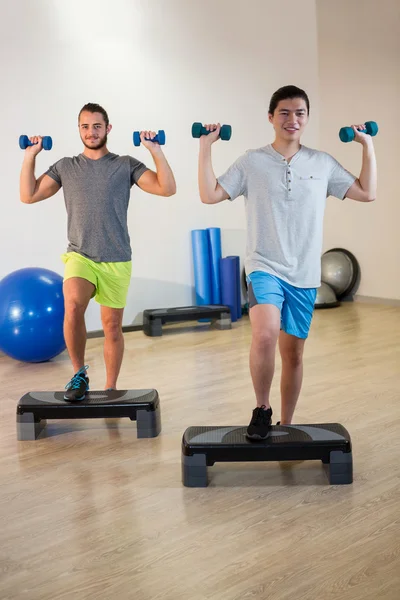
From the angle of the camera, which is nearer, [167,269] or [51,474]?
[51,474]

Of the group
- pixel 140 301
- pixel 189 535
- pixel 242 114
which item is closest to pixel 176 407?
pixel 189 535

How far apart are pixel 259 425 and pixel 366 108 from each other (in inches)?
191

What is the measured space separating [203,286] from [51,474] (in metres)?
3.50

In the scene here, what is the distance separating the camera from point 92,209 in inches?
147

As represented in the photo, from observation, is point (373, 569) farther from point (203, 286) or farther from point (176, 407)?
point (203, 286)

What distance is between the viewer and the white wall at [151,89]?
561 cm

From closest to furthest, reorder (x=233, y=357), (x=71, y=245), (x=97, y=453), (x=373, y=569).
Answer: (x=373, y=569) → (x=97, y=453) → (x=71, y=245) → (x=233, y=357)

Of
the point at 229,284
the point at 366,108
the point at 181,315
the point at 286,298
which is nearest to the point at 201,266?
the point at 229,284

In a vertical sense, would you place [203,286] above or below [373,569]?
above

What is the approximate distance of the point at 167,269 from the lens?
6.45 meters

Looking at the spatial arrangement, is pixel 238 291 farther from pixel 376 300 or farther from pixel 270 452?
pixel 270 452

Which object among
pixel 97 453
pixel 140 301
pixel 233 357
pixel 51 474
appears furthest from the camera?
pixel 140 301

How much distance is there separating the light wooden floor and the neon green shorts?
62 cm

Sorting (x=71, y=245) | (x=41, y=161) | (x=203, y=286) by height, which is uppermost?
(x=41, y=161)
